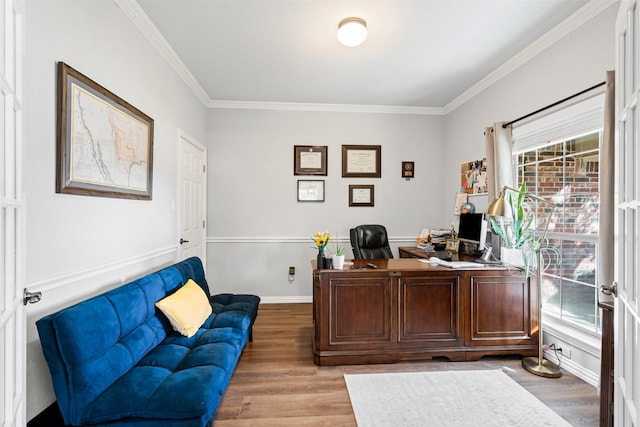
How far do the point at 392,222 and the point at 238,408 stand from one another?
125 inches

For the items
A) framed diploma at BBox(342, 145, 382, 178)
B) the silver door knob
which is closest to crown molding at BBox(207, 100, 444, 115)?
framed diploma at BBox(342, 145, 382, 178)

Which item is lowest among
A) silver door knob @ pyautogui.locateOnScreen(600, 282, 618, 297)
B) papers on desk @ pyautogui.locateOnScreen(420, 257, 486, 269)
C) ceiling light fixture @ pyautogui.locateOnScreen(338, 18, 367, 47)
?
papers on desk @ pyautogui.locateOnScreen(420, 257, 486, 269)

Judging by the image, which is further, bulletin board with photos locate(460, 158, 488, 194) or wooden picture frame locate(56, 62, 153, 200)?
bulletin board with photos locate(460, 158, 488, 194)

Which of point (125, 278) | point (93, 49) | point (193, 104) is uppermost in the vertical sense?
point (193, 104)

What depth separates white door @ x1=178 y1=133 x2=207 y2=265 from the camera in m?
3.38

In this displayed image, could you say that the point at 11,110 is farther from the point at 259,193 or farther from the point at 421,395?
the point at 259,193

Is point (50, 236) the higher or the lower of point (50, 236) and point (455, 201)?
the lower

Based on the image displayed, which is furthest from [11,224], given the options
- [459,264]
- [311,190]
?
[311,190]

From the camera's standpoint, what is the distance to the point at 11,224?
3.04 ft

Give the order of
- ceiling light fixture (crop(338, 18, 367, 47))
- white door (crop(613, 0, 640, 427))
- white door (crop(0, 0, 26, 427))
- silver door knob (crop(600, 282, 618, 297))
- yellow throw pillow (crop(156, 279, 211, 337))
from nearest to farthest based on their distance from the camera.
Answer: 1. white door (crop(0, 0, 26, 427))
2. white door (crop(613, 0, 640, 427))
3. silver door knob (crop(600, 282, 618, 297))
4. yellow throw pillow (crop(156, 279, 211, 337))
5. ceiling light fixture (crop(338, 18, 367, 47))

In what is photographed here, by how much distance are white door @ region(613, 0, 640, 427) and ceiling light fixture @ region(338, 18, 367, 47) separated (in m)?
1.56

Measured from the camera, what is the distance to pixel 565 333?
8.30ft

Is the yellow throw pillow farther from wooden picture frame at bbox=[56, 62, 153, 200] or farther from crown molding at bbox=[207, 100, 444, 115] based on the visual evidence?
crown molding at bbox=[207, 100, 444, 115]

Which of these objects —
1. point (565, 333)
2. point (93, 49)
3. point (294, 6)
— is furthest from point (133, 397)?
point (565, 333)
